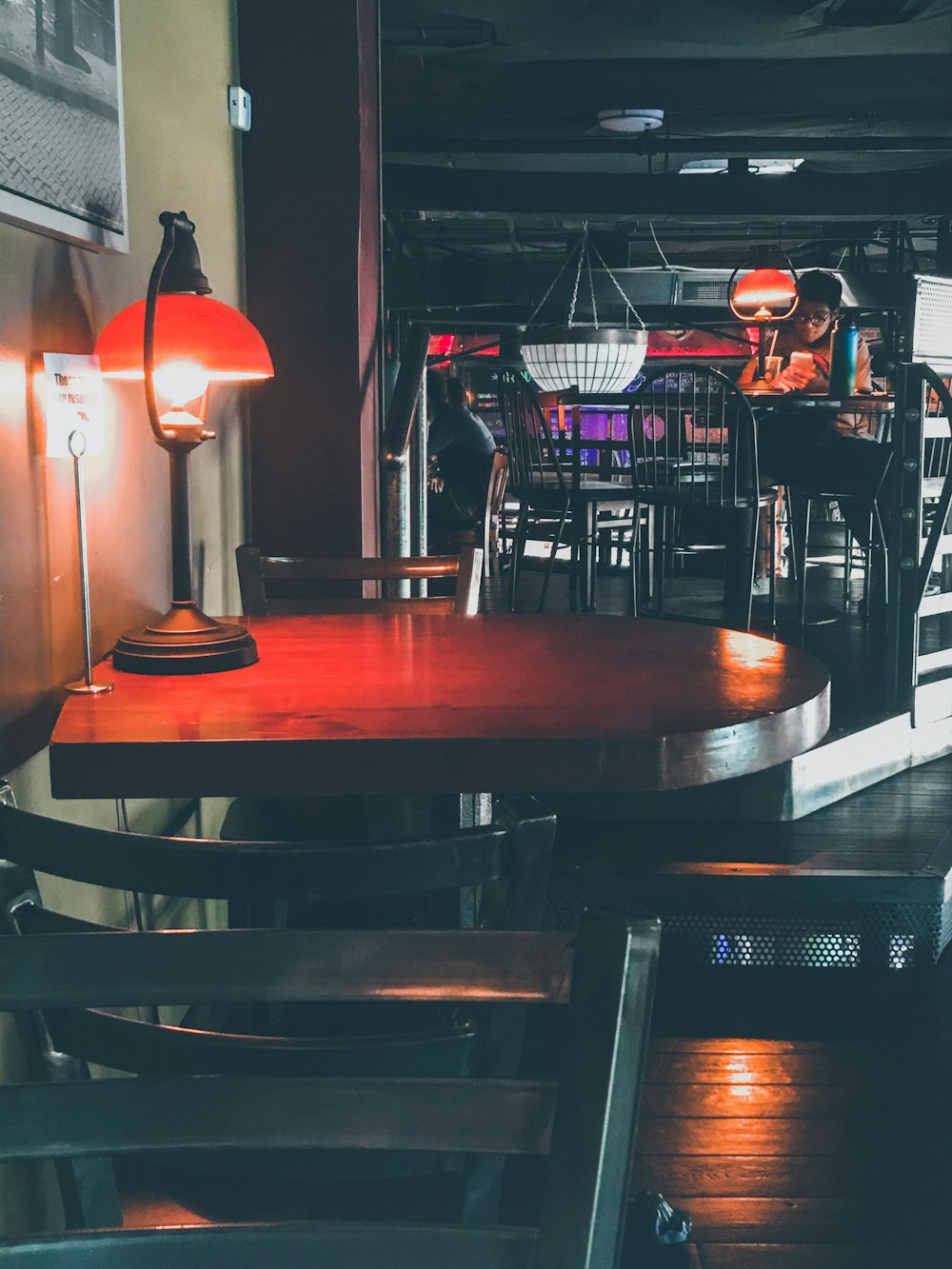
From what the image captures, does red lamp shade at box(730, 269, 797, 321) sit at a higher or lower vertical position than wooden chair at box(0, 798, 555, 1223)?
higher

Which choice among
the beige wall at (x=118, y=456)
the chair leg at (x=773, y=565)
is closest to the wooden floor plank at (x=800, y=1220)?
the beige wall at (x=118, y=456)

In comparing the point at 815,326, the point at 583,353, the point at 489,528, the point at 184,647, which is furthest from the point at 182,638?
the point at 815,326

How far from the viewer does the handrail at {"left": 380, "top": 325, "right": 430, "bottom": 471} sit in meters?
3.30

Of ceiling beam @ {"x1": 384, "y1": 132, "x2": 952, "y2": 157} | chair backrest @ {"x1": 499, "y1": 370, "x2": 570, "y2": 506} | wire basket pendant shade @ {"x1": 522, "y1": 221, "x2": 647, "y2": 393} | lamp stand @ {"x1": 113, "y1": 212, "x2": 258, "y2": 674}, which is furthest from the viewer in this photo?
ceiling beam @ {"x1": 384, "y1": 132, "x2": 952, "y2": 157}

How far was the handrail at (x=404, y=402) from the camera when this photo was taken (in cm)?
330

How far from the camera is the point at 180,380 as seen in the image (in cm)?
188

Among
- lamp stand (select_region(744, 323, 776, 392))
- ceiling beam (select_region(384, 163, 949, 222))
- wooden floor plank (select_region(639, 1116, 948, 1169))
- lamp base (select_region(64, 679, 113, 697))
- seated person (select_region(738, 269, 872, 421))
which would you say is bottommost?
wooden floor plank (select_region(639, 1116, 948, 1169))

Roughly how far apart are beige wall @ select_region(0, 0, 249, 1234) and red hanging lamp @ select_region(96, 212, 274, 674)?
11 cm

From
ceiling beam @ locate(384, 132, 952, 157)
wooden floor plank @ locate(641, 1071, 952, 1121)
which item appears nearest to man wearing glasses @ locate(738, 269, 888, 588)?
ceiling beam @ locate(384, 132, 952, 157)

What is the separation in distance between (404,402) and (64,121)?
1.69 metres

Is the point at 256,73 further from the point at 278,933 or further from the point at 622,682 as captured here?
the point at 278,933

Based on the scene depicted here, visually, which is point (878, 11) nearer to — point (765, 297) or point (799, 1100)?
point (765, 297)

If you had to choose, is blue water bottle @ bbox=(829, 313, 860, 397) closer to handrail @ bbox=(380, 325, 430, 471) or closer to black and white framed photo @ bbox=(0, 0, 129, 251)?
handrail @ bbox=(380, 325, 430, 471)

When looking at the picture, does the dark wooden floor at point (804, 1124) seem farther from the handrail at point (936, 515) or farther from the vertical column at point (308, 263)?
the handrail at point (936, 515)
